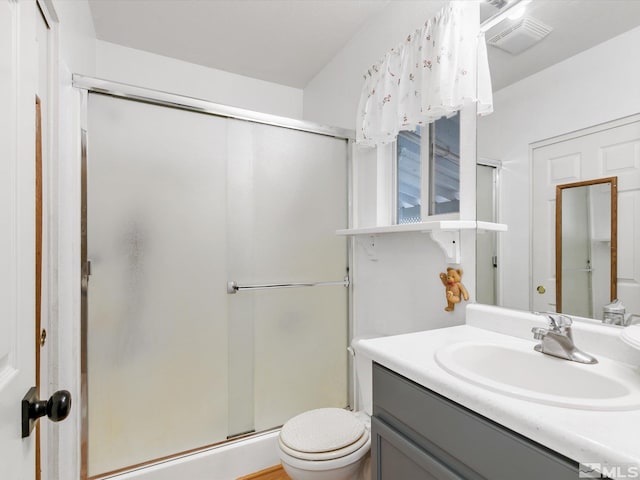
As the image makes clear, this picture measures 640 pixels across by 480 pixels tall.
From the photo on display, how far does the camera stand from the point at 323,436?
1391 mm

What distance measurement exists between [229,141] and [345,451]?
5.10 ft

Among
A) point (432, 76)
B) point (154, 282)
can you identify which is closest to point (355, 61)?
point (432, 76)

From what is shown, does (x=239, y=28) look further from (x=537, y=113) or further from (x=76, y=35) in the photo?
(x=537, y=113)

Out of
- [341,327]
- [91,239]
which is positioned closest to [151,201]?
[91,239]

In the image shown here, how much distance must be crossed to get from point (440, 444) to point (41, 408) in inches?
31.2

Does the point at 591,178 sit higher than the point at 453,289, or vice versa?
the point at 591,178

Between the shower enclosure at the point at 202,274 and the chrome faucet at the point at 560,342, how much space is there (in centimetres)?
127

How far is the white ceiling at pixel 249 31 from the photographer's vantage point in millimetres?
1910

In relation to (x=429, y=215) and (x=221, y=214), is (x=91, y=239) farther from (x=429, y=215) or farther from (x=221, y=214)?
(x=429, y=215)

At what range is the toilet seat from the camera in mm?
1299

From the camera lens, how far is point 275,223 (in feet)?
6.26

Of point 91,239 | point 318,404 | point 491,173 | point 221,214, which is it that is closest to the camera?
point 491,173

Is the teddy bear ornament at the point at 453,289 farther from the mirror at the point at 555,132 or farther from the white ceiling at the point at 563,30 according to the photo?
the white ceiling at the point at 563,30

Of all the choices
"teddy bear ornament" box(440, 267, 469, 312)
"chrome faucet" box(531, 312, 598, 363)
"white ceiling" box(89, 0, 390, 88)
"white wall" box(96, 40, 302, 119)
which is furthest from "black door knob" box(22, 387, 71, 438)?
"white wall" box(96, 40, 302, 119)
